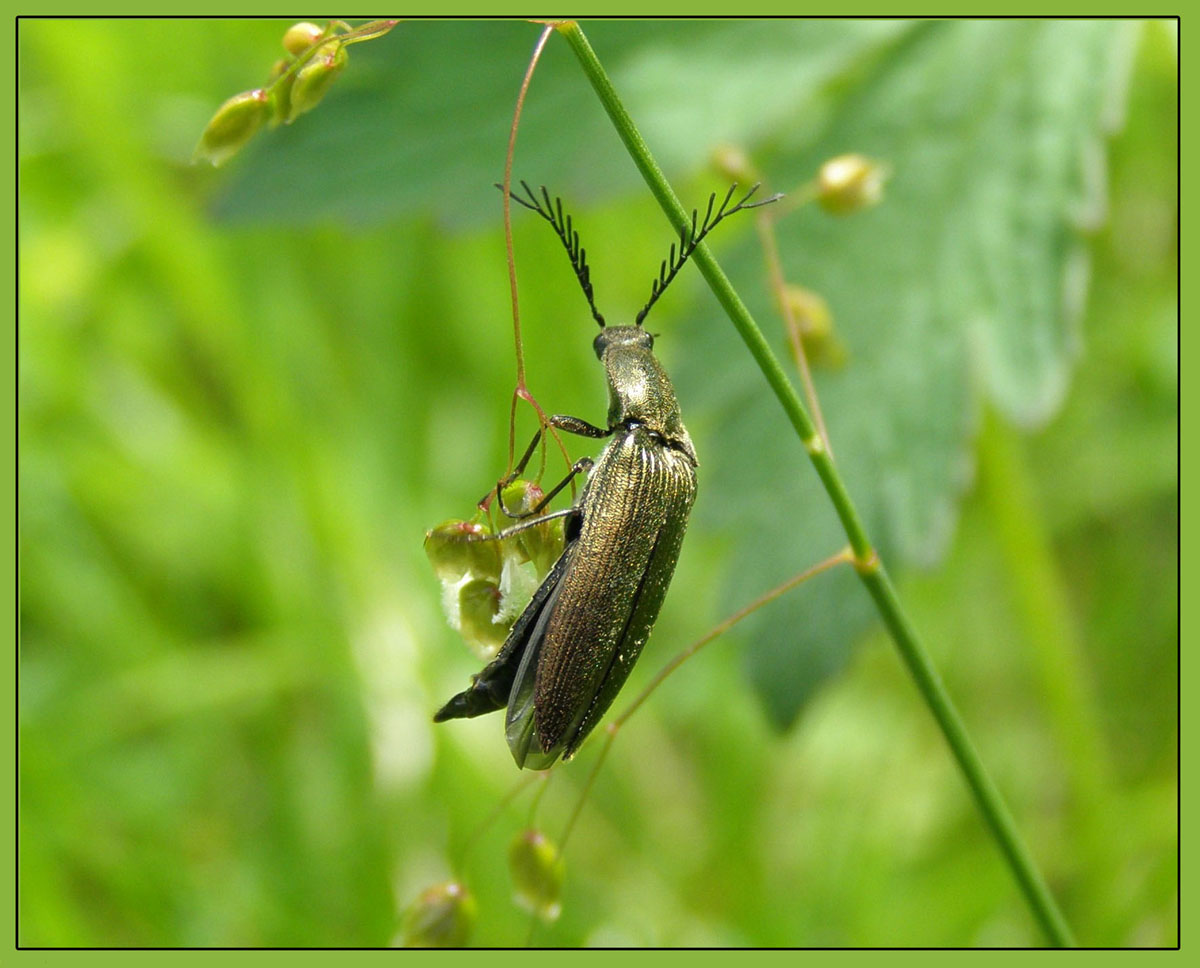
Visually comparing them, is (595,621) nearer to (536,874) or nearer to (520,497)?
(520,497)

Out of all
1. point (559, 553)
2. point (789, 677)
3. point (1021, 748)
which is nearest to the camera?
point (559, 553)

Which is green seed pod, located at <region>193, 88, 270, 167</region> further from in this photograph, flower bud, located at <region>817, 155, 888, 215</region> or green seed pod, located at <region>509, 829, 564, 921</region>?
green seed pod, located at <region>509, 829, 564, 921</region>

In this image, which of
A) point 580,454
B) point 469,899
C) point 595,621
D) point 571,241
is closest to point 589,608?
point 595,621

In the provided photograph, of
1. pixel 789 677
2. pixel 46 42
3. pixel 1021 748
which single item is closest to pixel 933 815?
pixel 1021 748

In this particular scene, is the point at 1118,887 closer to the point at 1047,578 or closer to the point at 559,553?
the point at 1047,578

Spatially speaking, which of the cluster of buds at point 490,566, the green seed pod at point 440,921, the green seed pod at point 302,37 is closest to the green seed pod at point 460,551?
the cluster of buds at point 490,566

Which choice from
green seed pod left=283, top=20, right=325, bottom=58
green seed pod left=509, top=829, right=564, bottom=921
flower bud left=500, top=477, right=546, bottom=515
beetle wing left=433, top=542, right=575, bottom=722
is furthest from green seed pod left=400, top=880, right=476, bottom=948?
green seed pod left=283, top=20, right=325, bottom=58
